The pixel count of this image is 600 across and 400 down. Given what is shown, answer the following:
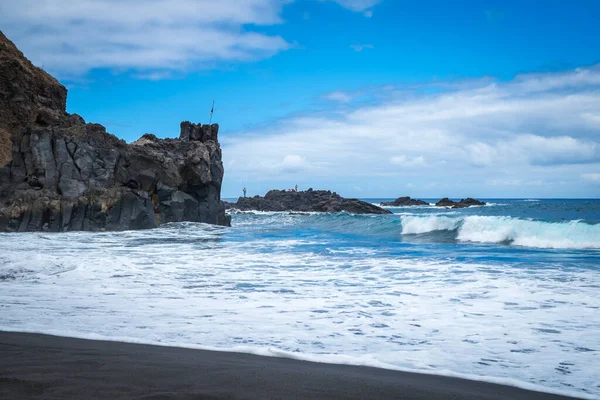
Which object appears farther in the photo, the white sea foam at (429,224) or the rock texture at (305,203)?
the rock texture at (305,203)

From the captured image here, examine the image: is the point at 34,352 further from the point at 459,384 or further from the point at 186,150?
the point at 186,150

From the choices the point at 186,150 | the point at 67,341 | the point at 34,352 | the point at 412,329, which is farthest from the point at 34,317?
the point at 186,150

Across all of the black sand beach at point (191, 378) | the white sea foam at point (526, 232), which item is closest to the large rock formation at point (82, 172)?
the white sea foam at point (526, 232)

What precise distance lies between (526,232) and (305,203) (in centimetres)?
4282

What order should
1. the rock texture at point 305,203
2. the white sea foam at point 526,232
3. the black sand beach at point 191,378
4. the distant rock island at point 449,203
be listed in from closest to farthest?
the black sand beach at point 191,378
the white sea foam at point 526,232
the rock texture at point 305,203
the distant rock island at point 449,203

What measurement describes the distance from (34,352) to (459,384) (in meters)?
3.20

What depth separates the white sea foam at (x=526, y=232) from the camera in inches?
659

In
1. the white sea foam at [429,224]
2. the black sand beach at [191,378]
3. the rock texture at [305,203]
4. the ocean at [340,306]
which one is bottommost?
the ocean at [340,306]

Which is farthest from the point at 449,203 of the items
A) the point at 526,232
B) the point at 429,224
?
the point at 526,232

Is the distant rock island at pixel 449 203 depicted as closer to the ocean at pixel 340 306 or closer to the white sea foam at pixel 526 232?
the white sea foam at pixel 526 232

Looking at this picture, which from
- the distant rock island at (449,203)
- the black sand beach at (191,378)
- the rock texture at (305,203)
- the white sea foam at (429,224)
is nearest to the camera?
the black sand beach at (191,378)

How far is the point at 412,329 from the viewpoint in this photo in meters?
4.95

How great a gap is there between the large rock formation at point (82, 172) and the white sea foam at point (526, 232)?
1380 cm

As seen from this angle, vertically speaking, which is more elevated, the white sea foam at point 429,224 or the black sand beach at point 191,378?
the white sea foam at point 429,224
